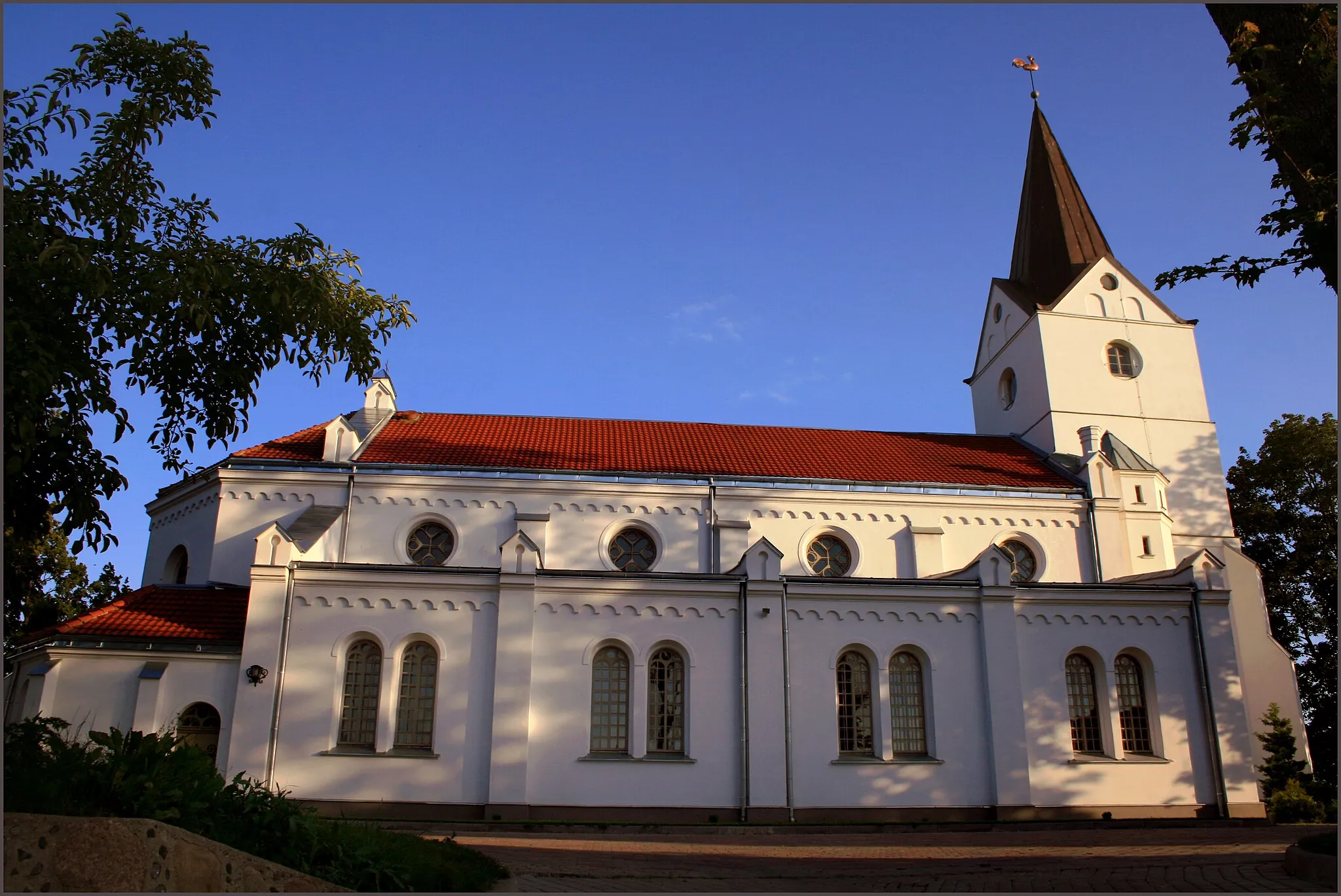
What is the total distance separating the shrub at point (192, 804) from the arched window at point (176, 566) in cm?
1676

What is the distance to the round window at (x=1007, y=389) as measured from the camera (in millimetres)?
32812

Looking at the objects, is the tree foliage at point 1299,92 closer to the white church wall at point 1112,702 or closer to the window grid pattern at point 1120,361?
the white church wall at point 1112,702

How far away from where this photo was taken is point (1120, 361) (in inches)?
1226

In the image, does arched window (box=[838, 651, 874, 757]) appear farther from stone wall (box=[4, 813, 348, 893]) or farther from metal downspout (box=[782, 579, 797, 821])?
stone wall (box=[4, 813, 348, 893])

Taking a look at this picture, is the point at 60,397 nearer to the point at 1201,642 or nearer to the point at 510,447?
the point at 510,447

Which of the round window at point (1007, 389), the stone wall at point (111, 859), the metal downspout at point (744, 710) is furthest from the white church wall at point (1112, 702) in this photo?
the stone wall at point (111, 859)

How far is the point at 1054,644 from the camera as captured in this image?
21719mm

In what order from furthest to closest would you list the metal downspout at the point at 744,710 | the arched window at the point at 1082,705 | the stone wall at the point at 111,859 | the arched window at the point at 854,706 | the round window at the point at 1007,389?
the round window at the point at 1007,389
the arched window at the point at 1082,705
the arched window at the point at 854,706
the metal downspout at the point at 744,710
the stone wall at the point at 111,859

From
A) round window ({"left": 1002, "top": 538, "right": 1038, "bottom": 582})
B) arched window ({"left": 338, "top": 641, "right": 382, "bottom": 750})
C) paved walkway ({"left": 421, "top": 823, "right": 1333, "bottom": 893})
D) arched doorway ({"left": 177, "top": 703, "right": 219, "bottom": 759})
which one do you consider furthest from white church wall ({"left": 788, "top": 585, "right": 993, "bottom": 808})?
arched doorway ({"left": 177, "top": 703, "right": 219, "bottom": 759})

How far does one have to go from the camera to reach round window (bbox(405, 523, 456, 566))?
23.6 meters

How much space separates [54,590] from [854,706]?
26414mm

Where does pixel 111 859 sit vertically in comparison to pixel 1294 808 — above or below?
above

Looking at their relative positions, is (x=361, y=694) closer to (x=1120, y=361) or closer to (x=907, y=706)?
(x=907, y=706)

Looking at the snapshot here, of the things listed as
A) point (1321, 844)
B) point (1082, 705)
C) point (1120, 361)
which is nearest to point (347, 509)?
point (1082, 705)
